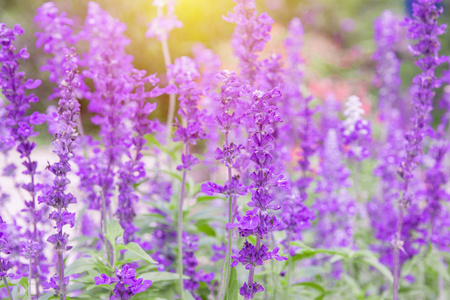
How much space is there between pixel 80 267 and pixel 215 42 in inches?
571

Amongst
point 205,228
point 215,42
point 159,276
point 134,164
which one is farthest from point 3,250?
point 215,42

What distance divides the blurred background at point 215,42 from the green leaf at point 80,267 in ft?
27.4

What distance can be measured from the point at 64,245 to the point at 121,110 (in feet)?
3.07

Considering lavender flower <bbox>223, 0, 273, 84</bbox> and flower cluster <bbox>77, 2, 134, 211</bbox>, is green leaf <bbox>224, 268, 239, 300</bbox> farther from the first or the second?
lavender flower <bbox>223, 0, 273, 84</bbox>

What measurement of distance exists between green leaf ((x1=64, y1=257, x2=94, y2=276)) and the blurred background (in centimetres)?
835

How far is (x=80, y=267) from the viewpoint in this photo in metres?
2.50

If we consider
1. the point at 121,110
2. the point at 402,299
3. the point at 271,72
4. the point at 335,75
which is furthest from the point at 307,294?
the point at 335,75

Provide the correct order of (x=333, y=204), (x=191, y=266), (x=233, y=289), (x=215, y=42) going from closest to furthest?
1. (x=233, y=289)
2. (x=191, y=266)
3. (x=333, y=204)
4. (x=215, y=42)

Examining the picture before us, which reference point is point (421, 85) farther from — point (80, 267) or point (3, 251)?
point (3, 251)

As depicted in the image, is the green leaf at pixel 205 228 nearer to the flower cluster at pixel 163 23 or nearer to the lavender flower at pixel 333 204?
the lavender flower at pixel 333 204

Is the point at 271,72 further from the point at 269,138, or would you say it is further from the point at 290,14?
the point at 290,14

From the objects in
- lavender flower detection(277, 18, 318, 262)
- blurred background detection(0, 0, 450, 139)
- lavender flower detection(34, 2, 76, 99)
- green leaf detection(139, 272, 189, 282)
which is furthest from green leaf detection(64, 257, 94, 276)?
blurred background detection(0, 0, 450, 139)

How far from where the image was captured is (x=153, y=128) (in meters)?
2.88

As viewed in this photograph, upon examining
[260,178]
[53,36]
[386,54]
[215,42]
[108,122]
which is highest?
[215,42]
